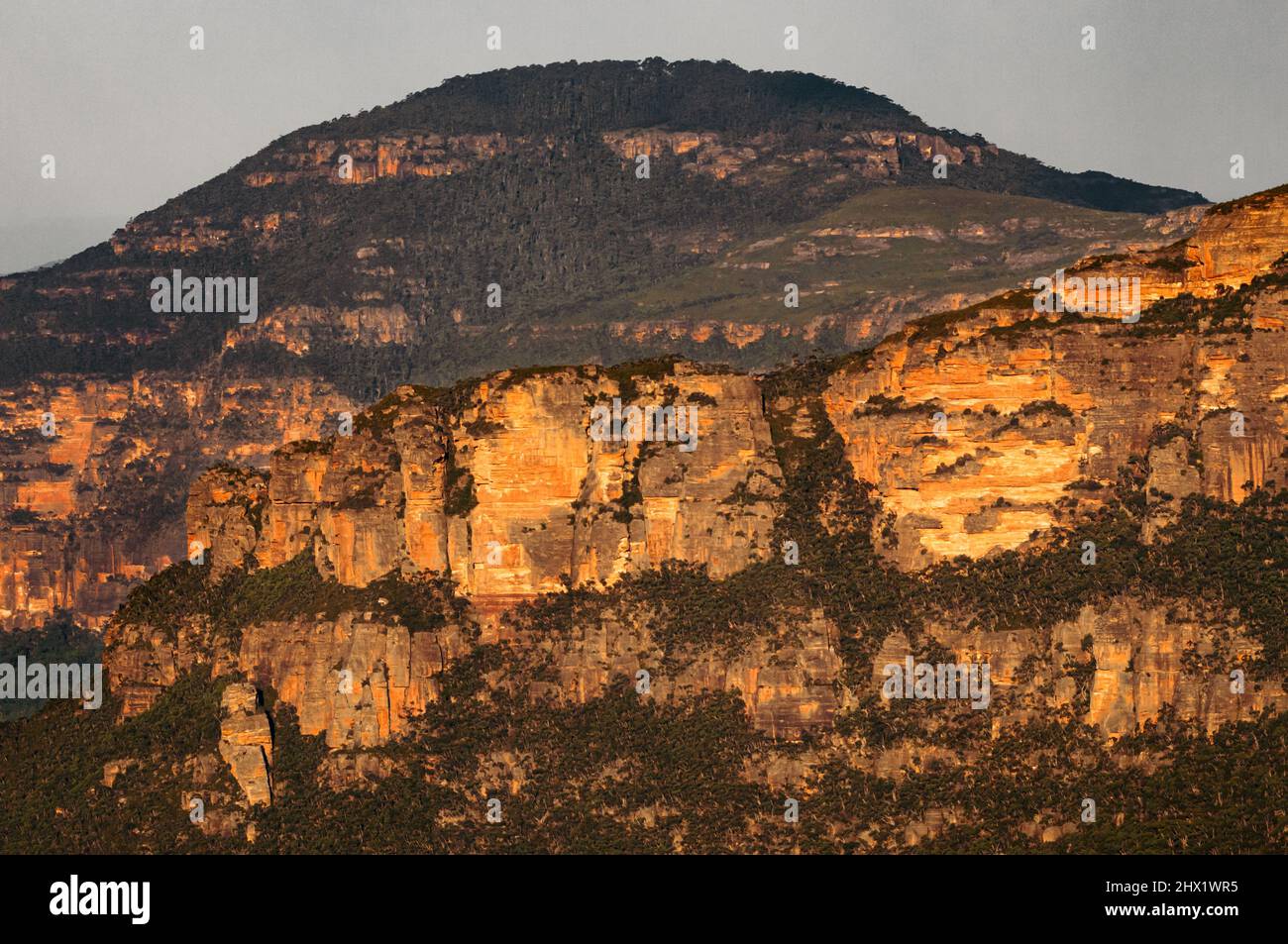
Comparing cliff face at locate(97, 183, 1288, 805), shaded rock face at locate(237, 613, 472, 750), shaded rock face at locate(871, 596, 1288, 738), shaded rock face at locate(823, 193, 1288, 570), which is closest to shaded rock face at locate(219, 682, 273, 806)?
cliff face at locate(97, 183, 1288, 805)

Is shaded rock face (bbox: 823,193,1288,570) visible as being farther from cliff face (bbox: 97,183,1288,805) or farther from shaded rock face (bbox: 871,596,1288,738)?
shaded rock face (bbox: 871,596,1288,738)

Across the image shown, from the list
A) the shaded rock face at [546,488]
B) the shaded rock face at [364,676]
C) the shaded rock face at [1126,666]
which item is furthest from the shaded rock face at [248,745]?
the shaded rock face at [1126,666]

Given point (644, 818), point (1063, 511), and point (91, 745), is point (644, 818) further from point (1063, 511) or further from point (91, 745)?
point (91, 745)

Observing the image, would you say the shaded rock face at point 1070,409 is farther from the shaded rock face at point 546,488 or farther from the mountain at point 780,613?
the shaded rock face at point 546,488

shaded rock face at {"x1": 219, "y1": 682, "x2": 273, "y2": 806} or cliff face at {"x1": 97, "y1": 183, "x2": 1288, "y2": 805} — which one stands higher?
cliff face at {"x1": 97, "y1": 183, "x2": 1288, "y2": 805}

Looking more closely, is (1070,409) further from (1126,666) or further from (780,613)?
(780,613)

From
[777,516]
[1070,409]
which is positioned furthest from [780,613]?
[1070,409]

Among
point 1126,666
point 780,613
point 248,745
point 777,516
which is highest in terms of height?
point 777,516
